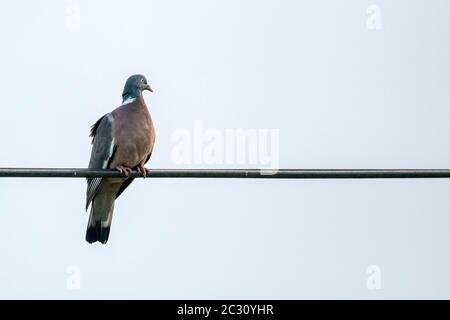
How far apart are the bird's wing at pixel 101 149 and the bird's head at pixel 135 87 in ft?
1.60

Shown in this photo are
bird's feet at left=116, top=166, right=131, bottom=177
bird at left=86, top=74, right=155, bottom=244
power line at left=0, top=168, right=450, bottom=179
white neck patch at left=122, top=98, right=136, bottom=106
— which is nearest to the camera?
power line at left=0, top=168, right=450, bottom=179

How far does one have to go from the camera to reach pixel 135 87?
8.80 meters

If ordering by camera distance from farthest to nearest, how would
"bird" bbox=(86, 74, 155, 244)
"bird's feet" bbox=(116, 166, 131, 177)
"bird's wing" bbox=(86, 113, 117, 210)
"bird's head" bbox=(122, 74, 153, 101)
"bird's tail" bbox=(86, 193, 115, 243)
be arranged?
"bird's head" bbox=(122, 74, 153, 101) → "bird's tail" bbox=(86, 193, 115, 243) → "bird's wing" bbox=(86, 113, 117, 210) → "bird" bbox=(86, 74, 155, 244) → "bird's feet" bbox=(116, 166, 131, 177)

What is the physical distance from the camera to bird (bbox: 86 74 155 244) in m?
7.96

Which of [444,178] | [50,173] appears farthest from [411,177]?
[50,173]

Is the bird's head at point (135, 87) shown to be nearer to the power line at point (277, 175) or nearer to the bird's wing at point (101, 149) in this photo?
the bird's wing at point (101, 149)

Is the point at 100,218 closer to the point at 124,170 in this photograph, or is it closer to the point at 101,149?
the point at 101,149

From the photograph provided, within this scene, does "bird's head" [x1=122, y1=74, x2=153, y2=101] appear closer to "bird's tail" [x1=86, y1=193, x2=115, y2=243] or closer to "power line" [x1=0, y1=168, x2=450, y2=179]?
"bird's tail" [x1=86, y1=193, x2=115, y2=243]

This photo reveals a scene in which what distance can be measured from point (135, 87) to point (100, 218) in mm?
1169

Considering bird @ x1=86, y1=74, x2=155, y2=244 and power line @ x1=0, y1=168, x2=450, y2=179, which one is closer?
power line @ x1=0, y1=168, x2=450, y2=179

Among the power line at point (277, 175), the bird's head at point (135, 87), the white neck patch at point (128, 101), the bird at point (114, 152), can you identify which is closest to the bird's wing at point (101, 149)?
the bird at point (114, 152)

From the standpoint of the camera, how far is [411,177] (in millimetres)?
5609

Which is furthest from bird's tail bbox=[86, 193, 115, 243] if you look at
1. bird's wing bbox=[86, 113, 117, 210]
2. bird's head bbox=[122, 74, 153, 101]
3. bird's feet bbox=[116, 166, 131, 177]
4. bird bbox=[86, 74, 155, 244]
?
bird's head bbox=[122, 74, 153, 101]
